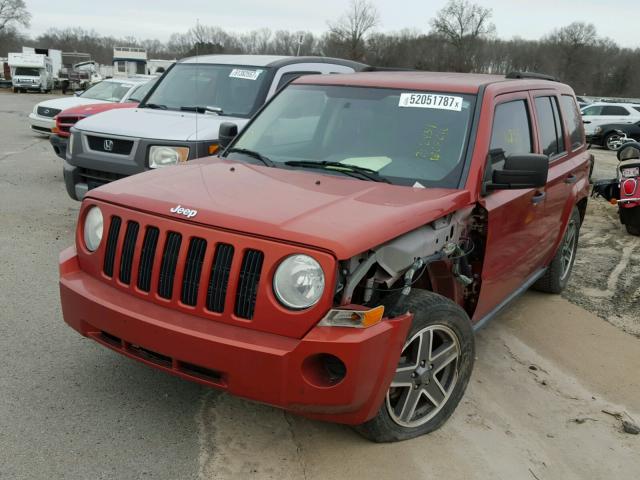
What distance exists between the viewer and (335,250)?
2693 millimetres

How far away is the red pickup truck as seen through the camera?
109 inches

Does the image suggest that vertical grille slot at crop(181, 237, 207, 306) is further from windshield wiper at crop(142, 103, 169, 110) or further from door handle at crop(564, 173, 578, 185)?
windshield wiper at crop(142, 103, 169, 110)

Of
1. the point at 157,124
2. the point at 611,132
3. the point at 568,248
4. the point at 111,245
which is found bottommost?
the point at 568,248

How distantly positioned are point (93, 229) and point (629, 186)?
24.0 feet

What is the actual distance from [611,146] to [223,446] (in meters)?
23.8

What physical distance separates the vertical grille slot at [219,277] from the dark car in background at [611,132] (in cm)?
2364

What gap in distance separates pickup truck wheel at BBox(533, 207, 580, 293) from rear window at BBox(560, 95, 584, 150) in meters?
0.63

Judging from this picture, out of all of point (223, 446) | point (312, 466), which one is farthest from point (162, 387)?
point (312, 466)

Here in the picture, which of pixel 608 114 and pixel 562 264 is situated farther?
pixel 608 114

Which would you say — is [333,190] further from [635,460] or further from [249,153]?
[635,460]

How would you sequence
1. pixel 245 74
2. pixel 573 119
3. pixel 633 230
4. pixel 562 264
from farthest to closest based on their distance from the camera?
1. pixel 633 230
2. pixel 245 74
3. pixel 562 264
4. pixel 573 119

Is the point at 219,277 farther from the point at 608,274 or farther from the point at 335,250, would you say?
the point at 608,274

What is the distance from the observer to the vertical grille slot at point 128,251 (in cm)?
317

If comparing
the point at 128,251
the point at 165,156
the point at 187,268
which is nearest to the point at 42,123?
the point at 165,156
